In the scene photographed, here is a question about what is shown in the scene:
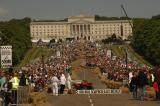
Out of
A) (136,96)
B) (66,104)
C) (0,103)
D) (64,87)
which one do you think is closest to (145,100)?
(136,96)

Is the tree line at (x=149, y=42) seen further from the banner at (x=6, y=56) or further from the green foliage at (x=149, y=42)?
the banner at (x=6, y=56)

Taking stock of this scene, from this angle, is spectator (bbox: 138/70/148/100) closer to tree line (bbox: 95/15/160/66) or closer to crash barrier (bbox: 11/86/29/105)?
crash barrier (bbox: 11/86/29/105)

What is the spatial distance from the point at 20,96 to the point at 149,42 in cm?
10531

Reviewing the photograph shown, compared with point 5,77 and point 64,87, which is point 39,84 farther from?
point 5,77

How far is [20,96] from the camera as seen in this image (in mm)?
25891

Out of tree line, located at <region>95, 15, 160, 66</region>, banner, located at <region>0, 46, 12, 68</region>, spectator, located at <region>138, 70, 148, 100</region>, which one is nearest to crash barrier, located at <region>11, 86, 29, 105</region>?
banner, located at <region>0, 46, 12, 68</region>

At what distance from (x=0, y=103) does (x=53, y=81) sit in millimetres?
8525

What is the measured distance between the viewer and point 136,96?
31922 millimetres

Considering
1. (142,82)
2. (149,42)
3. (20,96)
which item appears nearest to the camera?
(20,96)

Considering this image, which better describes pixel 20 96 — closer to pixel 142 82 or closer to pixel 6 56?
pixel 6 56

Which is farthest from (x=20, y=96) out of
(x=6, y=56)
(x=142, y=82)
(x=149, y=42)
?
(x=149, y=42)

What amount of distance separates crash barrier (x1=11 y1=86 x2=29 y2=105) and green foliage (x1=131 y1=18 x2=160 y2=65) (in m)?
78.6

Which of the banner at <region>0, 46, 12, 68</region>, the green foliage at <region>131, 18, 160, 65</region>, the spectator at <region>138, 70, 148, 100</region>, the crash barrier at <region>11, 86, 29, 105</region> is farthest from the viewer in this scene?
the green foliage at <region>131, 18, 160, 65</region>

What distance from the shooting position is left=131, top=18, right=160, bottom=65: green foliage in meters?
117
